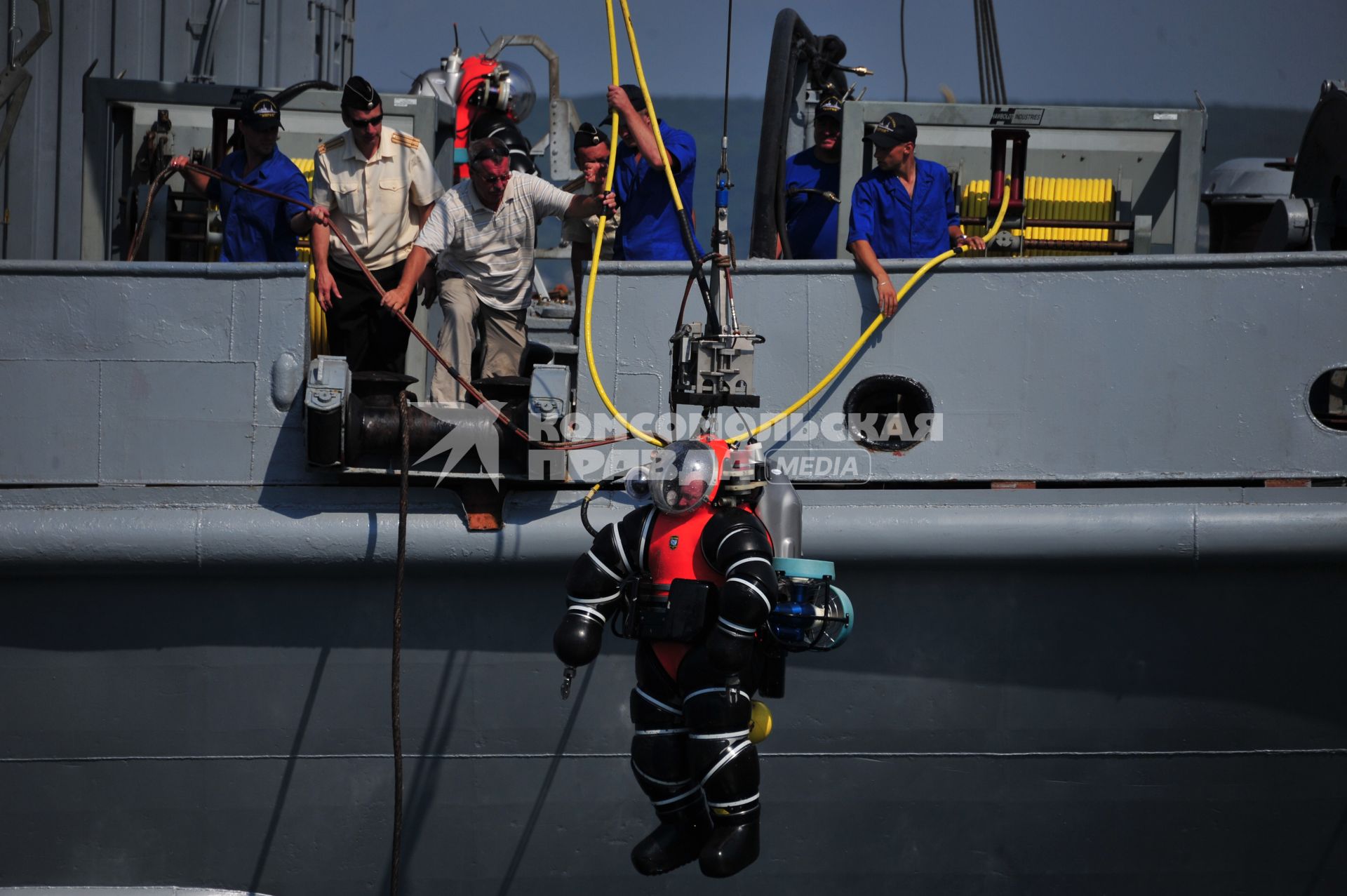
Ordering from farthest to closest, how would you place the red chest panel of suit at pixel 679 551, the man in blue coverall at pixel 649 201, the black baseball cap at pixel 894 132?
the man in blue coverall at pixel 649 201, the black baseball cap at pixel 894 132, the red chest panel of suit at pixel 679 551

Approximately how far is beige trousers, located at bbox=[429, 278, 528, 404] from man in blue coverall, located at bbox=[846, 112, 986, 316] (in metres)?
1.34

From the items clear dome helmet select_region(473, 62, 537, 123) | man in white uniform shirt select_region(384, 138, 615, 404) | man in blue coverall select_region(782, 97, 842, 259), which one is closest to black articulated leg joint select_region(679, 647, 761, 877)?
man in white uniform shirt select_region(384, 138, 615, 404)

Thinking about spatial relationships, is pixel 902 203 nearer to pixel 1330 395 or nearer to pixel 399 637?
pixel 1330 395

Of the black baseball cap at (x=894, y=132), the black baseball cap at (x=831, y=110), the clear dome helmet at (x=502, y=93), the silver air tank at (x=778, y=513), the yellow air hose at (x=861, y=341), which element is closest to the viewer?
the silver air tank at (x=778, y=513)

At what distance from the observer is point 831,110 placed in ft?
18.8

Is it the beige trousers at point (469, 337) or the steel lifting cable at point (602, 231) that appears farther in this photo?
the beige trousers at point (469, 337)

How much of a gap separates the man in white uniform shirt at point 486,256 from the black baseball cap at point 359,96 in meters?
0.43

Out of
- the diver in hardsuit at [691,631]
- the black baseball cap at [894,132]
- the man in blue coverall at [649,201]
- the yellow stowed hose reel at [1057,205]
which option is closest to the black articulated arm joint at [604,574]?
the diver in hardsuit at [691,631]

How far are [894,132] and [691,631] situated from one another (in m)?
2.26

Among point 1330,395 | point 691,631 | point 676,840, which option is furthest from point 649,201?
point 1330,395

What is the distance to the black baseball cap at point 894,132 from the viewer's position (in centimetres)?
492

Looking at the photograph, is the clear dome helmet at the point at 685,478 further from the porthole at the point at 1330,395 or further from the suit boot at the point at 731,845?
the porthole at the point at 1330,395

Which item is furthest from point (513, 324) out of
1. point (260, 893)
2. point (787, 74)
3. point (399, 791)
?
point (260, 893)

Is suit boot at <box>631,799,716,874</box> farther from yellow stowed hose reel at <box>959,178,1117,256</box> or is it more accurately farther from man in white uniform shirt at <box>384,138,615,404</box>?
yellow stowed hose reel at <box>959,178,1117,256</box>
